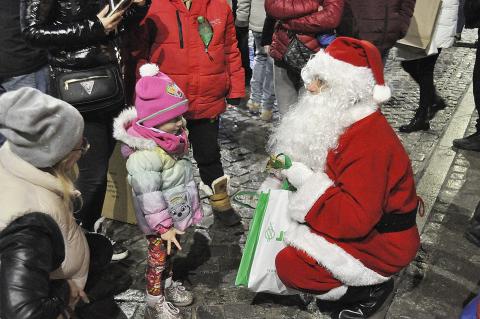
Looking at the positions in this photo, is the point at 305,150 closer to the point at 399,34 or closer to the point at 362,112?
the point at 362,112

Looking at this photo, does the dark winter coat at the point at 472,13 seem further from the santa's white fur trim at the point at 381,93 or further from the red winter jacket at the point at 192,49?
the santa's white fur trim at the point at 381,93

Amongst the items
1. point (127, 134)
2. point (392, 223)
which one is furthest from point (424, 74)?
point (127, 134)

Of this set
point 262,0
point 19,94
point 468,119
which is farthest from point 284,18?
point 468,119

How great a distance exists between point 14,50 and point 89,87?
99 centimetres

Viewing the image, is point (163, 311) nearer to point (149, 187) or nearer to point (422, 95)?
point (149, 187)

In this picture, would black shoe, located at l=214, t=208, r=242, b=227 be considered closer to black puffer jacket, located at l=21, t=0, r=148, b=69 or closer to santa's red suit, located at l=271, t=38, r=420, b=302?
santa's red suit, located at l=271, t=38, r=420, b=302

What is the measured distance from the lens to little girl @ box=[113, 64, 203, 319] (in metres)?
2.62

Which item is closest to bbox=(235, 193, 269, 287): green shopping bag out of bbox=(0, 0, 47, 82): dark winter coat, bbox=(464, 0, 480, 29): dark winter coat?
bbox=(0, 0, 47, 82): dark winter coat

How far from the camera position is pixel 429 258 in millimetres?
3490

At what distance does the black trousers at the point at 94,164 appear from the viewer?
2955mm

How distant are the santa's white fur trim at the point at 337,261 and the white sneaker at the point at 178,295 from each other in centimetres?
94

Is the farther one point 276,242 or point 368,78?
point 276,242

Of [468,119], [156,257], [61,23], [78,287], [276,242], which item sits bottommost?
[468,119]

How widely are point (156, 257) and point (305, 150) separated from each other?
105 centimetres
